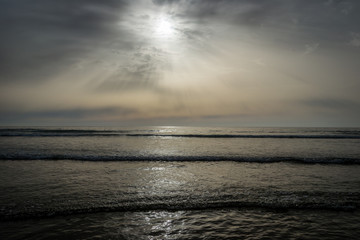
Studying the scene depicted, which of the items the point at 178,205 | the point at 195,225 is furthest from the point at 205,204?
the point at 195,225

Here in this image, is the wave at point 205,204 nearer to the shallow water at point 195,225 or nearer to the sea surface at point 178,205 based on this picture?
the sea surface at point 178,205

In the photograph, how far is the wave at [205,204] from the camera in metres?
7.57

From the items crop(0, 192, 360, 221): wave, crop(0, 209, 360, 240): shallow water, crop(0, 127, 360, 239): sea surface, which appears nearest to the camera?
crop(0, 209, 360, 240): shallow water

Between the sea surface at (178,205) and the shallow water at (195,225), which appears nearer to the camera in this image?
the shallow water at (195,225)

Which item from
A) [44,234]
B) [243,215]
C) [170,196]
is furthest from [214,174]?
[44,234]


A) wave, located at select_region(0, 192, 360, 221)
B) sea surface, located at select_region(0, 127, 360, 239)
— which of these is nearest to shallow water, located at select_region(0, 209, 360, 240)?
sea surface, located at select_region(0, 127, 360, 239)

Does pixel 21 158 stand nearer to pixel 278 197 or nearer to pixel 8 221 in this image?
pixel 8 221

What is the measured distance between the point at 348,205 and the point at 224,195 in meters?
5.05

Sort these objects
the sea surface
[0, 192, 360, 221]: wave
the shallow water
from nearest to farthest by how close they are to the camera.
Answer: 1. the shallow water
2. the sea surface
3. [0, 192, 360, 221]: wave

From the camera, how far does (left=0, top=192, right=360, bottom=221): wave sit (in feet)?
24.8

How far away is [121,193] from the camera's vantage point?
9.71 metres

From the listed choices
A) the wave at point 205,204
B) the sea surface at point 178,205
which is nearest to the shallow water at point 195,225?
the sea surface at point 178,205

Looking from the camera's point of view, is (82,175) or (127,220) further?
(82,175)

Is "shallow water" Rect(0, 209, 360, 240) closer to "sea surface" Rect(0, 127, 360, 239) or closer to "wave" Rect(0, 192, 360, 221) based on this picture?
"sea surface" Rect(0, 127, 360, 239)
